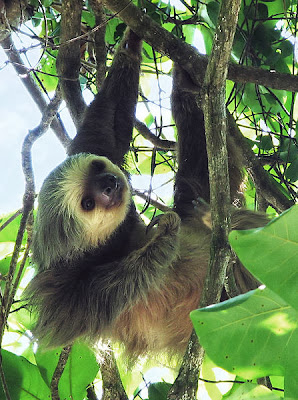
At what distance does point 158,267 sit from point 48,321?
0.86 metres

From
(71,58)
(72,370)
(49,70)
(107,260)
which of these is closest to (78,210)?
(107,260)

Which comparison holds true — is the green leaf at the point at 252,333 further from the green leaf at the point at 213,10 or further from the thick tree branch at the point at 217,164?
the green leaf at the point at 213,10

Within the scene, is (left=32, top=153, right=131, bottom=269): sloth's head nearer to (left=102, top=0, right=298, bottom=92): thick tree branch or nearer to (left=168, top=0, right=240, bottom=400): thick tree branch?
(left=102, top=0, right=298, bottom=92): thick tree branch

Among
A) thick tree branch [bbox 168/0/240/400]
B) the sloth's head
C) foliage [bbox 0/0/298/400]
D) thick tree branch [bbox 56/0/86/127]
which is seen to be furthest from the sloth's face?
thick tree branch [bbox 168/0/240/400]

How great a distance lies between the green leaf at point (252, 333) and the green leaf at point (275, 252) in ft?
0.63

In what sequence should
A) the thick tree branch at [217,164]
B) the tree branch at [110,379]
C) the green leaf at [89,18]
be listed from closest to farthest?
the thick tree branch at [217,164] → the tree branch at [110,379] → the green leaf at [89,18]

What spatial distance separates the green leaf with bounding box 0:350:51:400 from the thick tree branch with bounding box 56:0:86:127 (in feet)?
6.66

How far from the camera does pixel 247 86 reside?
13.6ft

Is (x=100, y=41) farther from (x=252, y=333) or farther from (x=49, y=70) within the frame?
(x=252, y=333)

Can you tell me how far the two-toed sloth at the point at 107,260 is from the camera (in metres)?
3.54

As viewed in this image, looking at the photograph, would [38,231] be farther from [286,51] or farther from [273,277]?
[273,277]

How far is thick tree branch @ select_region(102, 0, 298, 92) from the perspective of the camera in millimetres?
3379

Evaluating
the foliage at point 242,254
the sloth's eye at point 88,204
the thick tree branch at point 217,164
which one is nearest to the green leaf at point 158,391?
the foliage at point 242,254

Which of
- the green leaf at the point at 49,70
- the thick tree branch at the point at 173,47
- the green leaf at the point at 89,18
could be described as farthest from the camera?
the green leaf at the point at 49,70
